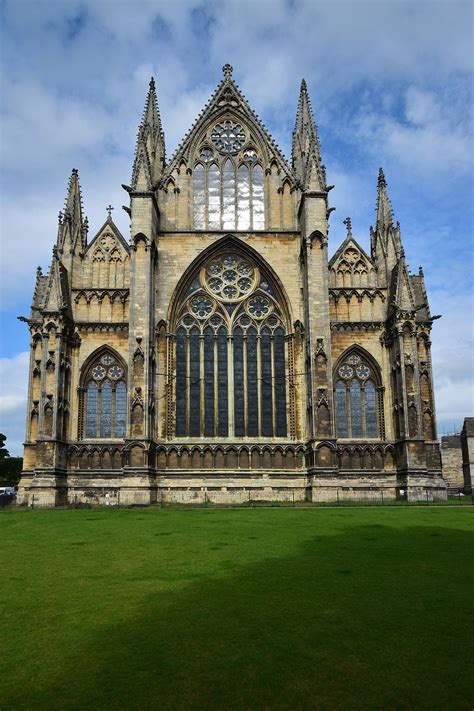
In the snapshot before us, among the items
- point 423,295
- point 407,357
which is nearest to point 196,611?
point 407,357

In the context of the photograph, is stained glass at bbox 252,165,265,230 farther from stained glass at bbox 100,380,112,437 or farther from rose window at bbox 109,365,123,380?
stained glass at bbox 100,380,112,437

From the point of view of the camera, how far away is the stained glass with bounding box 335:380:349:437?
113 ft

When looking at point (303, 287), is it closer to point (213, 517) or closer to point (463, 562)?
point (213, 517)

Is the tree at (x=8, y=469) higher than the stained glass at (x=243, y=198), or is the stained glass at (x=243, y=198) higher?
the stained glass at (x=243, y=198)

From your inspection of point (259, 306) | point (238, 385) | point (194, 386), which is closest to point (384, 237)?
point (259, 306)

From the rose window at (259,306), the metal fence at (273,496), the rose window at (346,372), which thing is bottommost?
the metal fence at (273,496)

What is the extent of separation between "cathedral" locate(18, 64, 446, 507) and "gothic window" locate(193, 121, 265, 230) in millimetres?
99

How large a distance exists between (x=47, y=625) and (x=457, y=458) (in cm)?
6390

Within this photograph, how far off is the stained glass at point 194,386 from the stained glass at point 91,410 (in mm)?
5394

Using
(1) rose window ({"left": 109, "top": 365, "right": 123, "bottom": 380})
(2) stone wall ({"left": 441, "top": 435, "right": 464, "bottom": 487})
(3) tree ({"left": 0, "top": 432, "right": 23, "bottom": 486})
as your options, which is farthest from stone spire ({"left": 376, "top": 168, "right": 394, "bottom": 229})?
(3) tree ({"left": 0, "top": 432, "right": 23, "bottom": 486})

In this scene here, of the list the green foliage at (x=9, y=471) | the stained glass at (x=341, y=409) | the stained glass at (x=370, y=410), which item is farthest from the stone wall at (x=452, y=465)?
the green foliage at (x=9, y=471)

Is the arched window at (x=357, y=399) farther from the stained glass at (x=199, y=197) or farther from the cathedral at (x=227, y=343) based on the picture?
the stained glass at (x=199, y=197)

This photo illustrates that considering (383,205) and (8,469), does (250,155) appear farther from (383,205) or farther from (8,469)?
(8,469)

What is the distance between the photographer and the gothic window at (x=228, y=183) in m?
37.4
